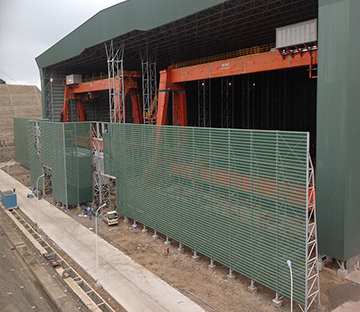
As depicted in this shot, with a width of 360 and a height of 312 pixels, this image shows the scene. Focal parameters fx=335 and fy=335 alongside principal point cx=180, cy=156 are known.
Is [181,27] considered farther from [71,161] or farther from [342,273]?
[342,273]

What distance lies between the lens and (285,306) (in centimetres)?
1459

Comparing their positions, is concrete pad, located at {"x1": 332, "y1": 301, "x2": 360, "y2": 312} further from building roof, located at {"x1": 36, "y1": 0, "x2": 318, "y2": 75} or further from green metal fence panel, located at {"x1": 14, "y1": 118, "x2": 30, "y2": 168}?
green metal fence panel, located at {"x1": 14, "y1": 118, "x2": 30, "y2": 168}

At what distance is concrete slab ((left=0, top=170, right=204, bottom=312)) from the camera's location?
595 inches

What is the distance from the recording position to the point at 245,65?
81.0 ft

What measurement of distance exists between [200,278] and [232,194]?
4817 mm

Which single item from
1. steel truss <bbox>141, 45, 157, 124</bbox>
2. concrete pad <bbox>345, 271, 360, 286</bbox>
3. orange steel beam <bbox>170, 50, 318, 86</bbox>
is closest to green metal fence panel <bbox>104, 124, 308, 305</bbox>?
concrete pad <bbox>345, 271, 360, 286</bbox>

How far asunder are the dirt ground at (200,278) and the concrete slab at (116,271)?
0.49 metres

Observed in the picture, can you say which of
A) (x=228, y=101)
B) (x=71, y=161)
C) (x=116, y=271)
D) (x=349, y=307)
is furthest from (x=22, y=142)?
(x=349, y=307)

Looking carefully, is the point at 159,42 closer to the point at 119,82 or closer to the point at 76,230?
the point at 119,82

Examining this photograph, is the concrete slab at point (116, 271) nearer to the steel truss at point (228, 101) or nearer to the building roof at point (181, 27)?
the building roof at point (181, 27)

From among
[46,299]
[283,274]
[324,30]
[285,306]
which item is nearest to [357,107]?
[324,30]

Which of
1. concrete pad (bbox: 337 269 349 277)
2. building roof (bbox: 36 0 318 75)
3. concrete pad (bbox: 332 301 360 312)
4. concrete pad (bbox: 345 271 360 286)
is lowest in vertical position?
concrete pad (bbox: 332 301 360 312)

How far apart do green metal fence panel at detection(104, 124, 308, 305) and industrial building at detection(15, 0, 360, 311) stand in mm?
55

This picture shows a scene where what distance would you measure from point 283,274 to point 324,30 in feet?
38.7
